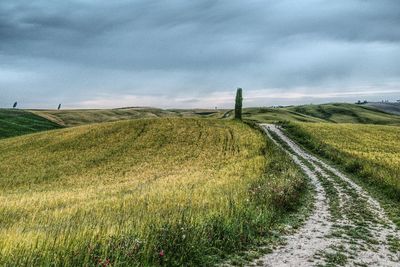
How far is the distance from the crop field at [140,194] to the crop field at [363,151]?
16.8 feet

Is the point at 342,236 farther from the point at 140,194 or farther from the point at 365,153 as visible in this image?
the point at 365,153

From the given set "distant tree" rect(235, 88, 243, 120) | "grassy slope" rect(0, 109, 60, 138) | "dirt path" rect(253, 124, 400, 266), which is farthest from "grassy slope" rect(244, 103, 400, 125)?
"dirt path" rect(253, 124, 400, 266)

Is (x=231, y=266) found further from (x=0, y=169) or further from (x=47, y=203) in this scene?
(x=0, y=169)

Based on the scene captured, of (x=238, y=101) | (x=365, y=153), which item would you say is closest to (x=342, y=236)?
(x=365, y=153)

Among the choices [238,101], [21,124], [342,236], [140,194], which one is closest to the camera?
[342,236]

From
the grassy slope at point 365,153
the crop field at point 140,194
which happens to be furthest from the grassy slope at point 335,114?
the crop field at point 140,194

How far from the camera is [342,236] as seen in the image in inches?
505

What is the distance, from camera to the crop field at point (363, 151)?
79.1 feet

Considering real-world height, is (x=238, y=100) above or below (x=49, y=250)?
above

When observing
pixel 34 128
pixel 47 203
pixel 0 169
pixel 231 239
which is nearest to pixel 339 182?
pixel 231 239

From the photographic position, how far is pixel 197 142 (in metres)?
50.4

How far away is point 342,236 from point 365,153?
30.6m

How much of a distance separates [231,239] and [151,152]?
114 feet

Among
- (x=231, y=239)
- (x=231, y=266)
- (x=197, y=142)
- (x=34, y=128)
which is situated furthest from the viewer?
(x=34, y=128)
